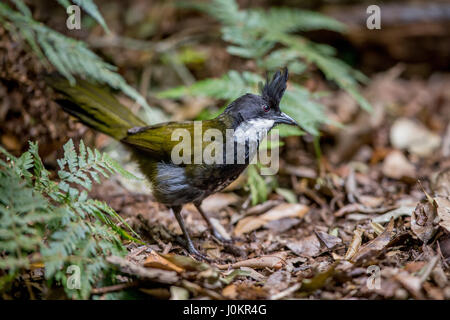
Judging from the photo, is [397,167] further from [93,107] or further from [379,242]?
[93,107]

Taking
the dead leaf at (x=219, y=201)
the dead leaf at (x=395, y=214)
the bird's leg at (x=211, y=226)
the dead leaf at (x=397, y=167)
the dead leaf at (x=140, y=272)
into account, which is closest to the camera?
the dead leaf at (x=140, y=272)

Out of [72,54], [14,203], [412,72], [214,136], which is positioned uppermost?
[412,72]

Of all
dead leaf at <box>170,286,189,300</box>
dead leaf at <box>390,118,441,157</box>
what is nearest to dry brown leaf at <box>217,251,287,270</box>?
dead leaf at <box>170,286,189,300</box>

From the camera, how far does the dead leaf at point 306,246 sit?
10.9 feet

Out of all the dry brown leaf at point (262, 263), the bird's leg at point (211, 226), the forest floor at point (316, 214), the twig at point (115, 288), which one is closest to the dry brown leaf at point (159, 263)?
the forest floor at point (316, 214)

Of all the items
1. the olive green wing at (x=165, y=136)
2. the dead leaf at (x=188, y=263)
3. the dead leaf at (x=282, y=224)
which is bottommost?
the dead leaf at (x=188, y=263)

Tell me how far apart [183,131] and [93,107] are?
0.82m

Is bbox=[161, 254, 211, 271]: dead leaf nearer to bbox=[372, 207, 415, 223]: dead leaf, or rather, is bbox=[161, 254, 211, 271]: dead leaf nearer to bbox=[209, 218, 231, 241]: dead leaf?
bbox=[209, 218, 231, 241]: dead leaf

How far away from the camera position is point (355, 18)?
22.4 ft

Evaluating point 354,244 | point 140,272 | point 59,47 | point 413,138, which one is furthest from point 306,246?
point 413,138

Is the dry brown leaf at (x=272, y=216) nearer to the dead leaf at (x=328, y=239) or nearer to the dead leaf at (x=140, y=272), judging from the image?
the dead leaf at (x=328, y=239)

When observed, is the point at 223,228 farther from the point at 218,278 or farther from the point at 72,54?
the point at 72,54

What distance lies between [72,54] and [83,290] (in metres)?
1.90

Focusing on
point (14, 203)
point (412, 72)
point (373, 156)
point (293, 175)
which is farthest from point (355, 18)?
point (14, 203)
